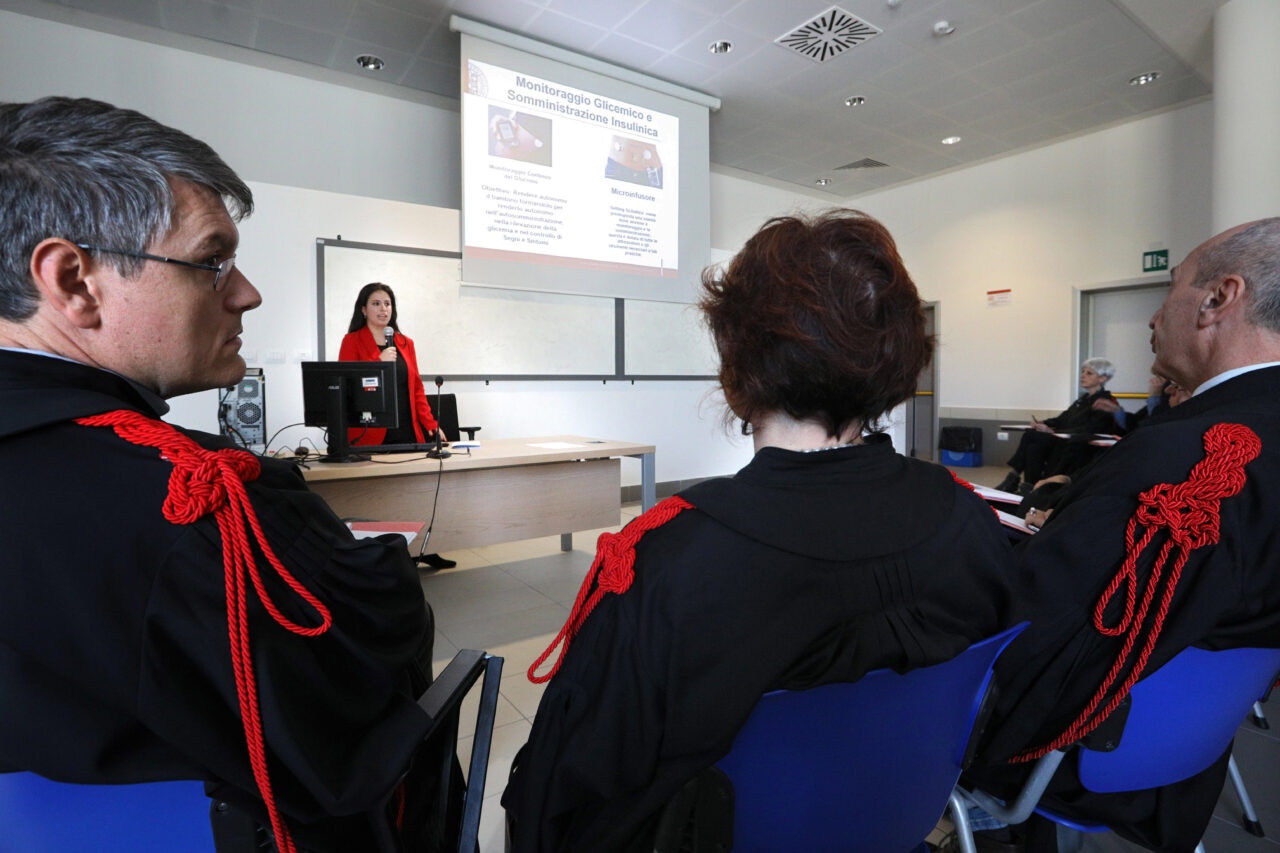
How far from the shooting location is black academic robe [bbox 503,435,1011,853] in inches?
26.2

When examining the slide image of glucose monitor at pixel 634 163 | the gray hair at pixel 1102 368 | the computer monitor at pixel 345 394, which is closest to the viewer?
the computer monitor at pixel 345 394

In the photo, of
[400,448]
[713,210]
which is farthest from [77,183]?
[713,210]

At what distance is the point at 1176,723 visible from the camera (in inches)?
36.5

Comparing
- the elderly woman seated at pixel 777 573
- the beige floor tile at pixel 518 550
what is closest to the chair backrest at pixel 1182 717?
the elderly woman seated at pixel 777 573

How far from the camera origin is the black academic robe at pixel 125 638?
0.57 m

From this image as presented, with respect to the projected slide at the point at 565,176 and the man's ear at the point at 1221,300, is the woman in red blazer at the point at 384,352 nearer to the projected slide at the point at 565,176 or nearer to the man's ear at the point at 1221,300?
the projected slide at the point at 565,176

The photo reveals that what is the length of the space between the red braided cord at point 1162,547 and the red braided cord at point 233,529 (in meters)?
1.03

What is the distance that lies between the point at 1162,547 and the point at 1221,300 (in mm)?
715

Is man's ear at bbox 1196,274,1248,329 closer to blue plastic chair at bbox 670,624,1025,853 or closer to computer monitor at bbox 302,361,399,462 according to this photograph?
blue plastic chair at bbox 670,624,1025,853

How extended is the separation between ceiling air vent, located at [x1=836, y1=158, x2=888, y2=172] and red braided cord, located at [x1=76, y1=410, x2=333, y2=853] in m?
7.35

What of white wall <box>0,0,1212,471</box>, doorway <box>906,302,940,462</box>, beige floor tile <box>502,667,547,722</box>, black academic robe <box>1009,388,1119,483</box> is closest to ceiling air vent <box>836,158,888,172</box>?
white wall <box>0,0,1212,471</box>

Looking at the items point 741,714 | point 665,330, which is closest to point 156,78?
point 665,330

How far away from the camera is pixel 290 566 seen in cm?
68

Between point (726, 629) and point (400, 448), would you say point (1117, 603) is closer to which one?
point (726, 629)
